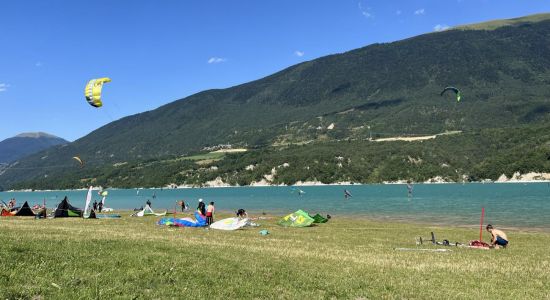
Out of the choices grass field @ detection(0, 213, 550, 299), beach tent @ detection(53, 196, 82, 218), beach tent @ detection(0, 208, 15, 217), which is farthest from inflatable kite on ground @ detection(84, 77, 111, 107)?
grass field @ detection(0, 213, 550, 299)

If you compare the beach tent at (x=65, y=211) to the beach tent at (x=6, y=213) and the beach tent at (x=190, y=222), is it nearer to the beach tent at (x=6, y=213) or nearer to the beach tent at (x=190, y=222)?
the beach tent at (x=6, y=213)

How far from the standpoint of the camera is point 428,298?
544 inches

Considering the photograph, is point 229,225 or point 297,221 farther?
point 297,221

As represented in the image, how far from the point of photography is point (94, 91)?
3888 cm

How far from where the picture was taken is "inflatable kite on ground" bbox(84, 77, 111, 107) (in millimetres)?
38781

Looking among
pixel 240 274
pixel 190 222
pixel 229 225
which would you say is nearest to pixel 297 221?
pixel 229 225

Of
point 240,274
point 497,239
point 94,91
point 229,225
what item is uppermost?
point 94,91

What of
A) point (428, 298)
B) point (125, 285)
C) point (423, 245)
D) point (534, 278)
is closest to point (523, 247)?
point (423, 245)

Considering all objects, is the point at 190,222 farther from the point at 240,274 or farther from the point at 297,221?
the point at 240,274

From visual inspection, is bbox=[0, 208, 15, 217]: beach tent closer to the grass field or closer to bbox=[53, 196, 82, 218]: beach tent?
bbox=[53, 196, 82, 218]: beach tent

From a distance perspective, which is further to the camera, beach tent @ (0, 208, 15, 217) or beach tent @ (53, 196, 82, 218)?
beach tent @ (0, 208, 15, 217)

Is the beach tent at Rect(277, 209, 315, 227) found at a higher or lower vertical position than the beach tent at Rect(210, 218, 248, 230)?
lower

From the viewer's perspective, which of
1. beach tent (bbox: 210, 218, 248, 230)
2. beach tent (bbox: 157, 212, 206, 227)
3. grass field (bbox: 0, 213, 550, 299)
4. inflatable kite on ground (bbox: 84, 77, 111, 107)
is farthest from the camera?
inflatable kite on ground (bbox: 84, 77, 111, 107)

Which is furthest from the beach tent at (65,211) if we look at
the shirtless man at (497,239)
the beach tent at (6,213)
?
the shirtless man at (497,239)
